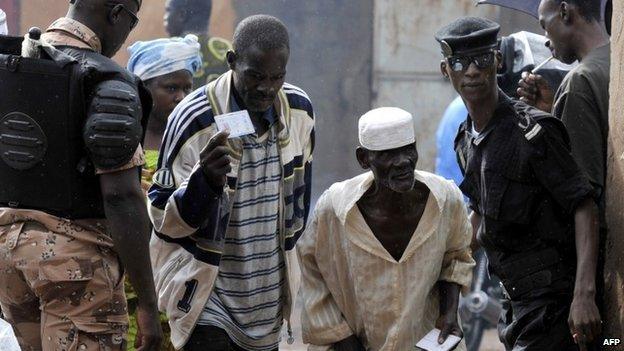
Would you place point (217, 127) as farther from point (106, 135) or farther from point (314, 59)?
point (314, 59)

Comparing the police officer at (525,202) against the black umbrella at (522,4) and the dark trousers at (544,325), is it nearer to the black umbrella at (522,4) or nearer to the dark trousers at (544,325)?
the dark trousers at (544,325)

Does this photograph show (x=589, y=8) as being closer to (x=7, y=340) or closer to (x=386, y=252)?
(x=386, y=252)

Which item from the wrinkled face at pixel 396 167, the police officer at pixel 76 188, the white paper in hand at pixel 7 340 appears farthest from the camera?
the wrinkled face at pixel 396 167

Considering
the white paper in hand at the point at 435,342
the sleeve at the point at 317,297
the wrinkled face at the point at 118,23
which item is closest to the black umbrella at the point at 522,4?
the sleeve at the point at 317,297

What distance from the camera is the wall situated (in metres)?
5.35

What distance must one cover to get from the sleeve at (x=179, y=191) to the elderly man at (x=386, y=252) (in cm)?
51

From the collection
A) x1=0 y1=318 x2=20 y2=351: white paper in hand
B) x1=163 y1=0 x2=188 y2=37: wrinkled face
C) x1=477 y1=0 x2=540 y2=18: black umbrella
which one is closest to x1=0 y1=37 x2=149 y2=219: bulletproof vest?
x1=0 y1=318 x2=20 y2=351: white paper in hand

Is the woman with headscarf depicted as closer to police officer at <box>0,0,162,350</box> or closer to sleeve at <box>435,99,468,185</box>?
police officer at <box>0,0,162,350</box>

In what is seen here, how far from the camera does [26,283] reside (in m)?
5.18

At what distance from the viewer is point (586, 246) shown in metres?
5.34

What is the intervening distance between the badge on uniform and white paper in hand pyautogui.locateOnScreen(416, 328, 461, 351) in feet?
3.97

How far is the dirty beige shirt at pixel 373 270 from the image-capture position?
5613 mm

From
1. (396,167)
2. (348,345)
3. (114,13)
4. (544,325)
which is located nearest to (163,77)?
(114,13)

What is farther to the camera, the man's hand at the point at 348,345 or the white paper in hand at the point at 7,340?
the man's hand at the point at 348,345
